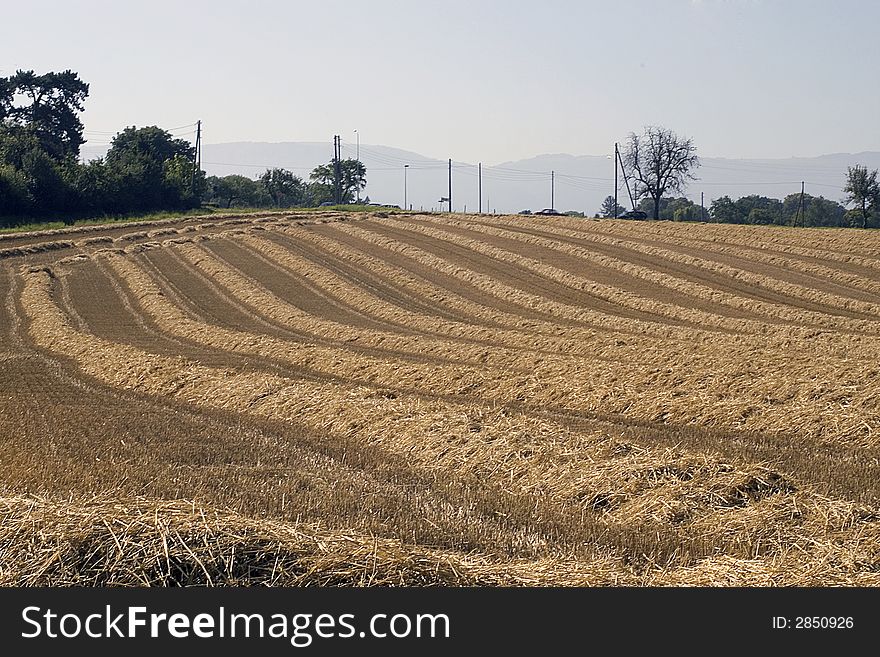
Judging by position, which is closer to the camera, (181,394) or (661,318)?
(181,394)

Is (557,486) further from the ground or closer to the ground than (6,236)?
closer to the ground

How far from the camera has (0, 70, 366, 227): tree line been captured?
69938 mm

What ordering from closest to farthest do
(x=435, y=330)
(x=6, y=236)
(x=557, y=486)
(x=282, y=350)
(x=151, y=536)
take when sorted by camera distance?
(x=151, y=536), (x=557, y=486), (x=282, y=350), (x=435, y=330), (x=6, y=236)

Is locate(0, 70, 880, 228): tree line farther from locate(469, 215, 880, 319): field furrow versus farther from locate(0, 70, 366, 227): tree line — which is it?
locate(469, 215, 880, 319): field furrow

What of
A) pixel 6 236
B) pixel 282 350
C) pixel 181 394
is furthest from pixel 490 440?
pixel 6 236

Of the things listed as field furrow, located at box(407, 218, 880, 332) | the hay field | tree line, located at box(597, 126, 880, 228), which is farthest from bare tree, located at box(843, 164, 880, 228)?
the hay field

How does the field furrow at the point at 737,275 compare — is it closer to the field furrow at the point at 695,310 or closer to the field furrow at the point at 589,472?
the field furrow at the point at 695,310

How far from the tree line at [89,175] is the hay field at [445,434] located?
34.7m

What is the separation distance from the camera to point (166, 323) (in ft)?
102

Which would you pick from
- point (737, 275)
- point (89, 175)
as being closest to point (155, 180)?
point (89, 175)

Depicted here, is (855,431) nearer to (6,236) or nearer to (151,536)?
(151,536)

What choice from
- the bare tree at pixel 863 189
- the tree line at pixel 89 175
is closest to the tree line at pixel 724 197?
the bare tree at pixel 863 189

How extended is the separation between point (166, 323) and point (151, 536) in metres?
24.7

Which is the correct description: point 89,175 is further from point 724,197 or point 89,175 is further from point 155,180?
point 724,197
